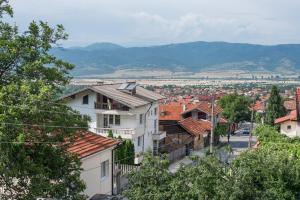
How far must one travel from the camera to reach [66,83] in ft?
57.1

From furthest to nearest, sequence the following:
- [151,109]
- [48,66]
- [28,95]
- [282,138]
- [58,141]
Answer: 1. [151,109]
2. [282,138]
3. [48,66]
4. [58,141]
5. [28,95]

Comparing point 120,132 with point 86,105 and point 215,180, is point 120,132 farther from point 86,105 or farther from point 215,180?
point 215,180

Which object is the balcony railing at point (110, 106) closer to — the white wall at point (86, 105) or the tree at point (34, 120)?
the white wall at point (86, 105)

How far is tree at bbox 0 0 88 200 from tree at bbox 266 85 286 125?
43.6 metres

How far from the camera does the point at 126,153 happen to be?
4106 centimetres

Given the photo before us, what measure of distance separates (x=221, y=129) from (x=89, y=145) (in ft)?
150

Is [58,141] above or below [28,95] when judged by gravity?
below

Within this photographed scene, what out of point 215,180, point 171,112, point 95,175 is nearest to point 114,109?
point 95,175

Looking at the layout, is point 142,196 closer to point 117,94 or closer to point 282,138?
point 282,138

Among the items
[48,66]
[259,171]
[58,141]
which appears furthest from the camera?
[259,171]

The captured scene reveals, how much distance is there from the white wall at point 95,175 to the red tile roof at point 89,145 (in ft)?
0.91

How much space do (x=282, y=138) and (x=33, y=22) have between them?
80.1 ft

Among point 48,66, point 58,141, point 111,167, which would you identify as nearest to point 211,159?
point 58,141

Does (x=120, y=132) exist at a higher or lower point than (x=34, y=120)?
lower
